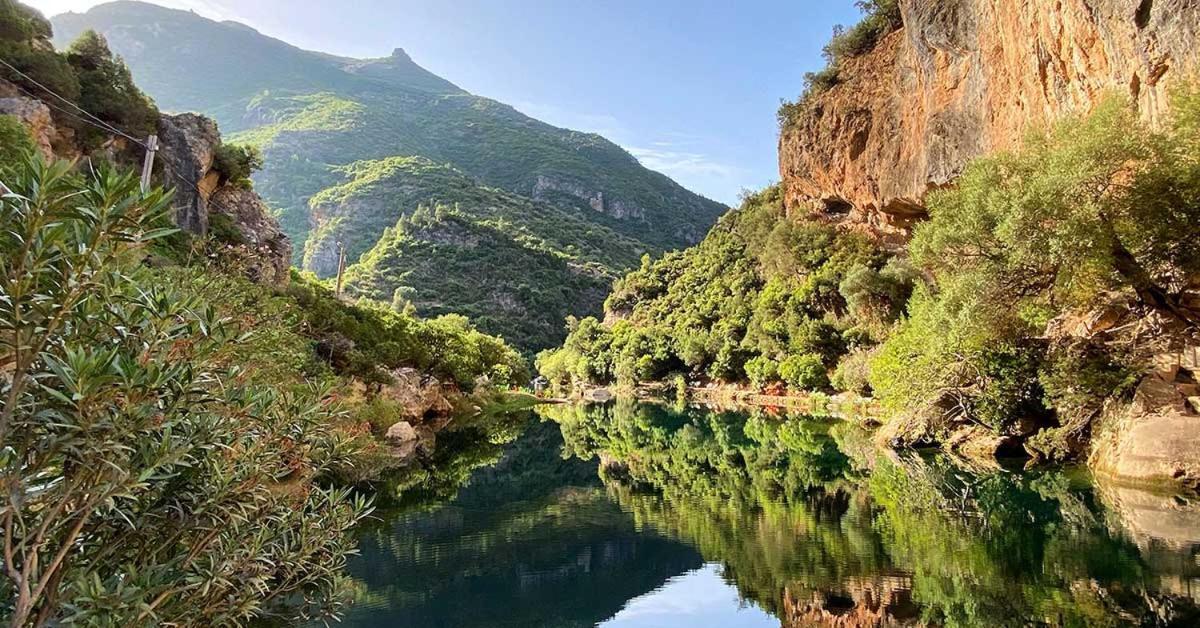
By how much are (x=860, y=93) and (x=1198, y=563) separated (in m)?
40.7

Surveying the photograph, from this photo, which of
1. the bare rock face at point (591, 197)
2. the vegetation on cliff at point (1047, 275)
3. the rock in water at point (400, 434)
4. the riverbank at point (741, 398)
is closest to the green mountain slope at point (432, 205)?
the bare rock face at point (591, 197)

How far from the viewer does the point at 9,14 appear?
2358cm

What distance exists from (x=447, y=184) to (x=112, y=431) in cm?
12752

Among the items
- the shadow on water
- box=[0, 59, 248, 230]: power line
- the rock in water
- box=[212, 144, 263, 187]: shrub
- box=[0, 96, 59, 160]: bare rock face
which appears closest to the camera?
the shadow on water

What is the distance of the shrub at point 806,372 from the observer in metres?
50.2

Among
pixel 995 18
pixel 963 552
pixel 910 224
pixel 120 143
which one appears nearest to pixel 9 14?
pixel 120 143

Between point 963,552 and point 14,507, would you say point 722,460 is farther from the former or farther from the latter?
point 14,507


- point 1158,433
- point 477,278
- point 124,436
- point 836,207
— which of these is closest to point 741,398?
point 836,207

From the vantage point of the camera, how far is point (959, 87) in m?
31.1

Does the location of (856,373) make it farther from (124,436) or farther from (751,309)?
(124,436)

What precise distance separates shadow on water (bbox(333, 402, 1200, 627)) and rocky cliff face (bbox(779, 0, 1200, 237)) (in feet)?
34.2

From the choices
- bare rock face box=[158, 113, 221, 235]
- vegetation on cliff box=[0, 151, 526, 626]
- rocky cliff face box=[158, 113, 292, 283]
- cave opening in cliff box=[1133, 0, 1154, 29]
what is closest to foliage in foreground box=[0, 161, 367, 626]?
vegetation on cliff box=[0, 151, 526, 626]

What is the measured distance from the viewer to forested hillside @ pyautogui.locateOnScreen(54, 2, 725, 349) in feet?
348

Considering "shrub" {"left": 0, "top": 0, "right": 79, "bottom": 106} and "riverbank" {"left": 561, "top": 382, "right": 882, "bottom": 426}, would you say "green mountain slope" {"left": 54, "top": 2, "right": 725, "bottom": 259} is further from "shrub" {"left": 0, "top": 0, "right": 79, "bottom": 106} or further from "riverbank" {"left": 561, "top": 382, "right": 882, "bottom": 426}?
"shrub" {"left": 0, "top": 0, "right": 79, "bottom": 106}
